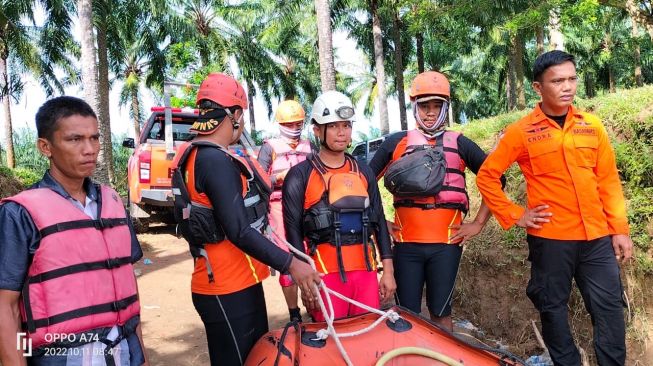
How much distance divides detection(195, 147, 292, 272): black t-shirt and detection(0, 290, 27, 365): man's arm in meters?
0.83

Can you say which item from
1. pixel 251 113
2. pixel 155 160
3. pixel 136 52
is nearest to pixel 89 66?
pixel 155 160

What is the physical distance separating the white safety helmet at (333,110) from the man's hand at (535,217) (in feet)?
4.06

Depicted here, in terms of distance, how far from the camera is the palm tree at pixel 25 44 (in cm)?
1603

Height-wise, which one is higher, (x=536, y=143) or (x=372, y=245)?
(x=536, y=143)

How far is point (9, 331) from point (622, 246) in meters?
3.12

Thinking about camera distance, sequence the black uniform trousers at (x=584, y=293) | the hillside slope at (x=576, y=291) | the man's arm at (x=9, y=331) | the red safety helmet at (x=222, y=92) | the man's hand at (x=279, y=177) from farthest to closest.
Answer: the man's hand at (x=279, y=177) → the hillside slope at (x=576, y=291) → the black uniform trousers at (x=584, y=293) → the red safety helmet at (x=222, y=92) → the man's arm at (x=9, y=331)

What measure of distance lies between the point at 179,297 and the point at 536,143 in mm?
4912

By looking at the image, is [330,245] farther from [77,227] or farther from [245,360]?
[77,227]

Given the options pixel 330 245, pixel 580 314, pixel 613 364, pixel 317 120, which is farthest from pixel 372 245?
pixel 580 314

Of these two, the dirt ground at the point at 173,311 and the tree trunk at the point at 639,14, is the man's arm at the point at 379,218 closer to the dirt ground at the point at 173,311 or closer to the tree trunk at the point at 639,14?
the dirt ground at the point at 173,311

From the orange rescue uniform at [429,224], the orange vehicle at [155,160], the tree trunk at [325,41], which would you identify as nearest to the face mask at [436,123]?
the orange rescue uniform at [429,224]

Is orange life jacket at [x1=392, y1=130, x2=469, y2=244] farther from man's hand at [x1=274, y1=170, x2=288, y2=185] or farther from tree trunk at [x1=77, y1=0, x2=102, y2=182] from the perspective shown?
tree trunk at [x1=77, y1=0, x2=102, y2=182]

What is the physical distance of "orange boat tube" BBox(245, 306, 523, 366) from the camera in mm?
2105

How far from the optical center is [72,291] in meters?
1.80
